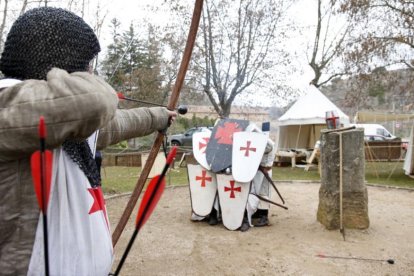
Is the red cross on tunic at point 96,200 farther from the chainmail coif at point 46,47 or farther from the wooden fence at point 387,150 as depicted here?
the wooden fence at point 387,150

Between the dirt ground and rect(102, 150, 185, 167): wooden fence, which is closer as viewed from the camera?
the dirt ground

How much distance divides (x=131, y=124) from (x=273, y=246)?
283cm

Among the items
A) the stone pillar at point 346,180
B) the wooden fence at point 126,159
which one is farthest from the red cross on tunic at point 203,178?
the wooden fence at point 126,159

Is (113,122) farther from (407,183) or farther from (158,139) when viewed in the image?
(407,183)

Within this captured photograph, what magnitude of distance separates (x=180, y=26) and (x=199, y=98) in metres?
4.02

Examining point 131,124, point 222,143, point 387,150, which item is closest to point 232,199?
point 222,143

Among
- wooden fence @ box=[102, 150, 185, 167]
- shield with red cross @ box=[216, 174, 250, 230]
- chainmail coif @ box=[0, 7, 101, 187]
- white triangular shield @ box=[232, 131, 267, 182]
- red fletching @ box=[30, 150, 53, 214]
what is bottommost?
wooden fence @ box=[102, 150, 185, 167]

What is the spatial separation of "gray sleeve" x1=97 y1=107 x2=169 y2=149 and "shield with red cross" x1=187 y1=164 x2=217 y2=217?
3063 millimetres

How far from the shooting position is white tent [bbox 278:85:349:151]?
10.9 metres

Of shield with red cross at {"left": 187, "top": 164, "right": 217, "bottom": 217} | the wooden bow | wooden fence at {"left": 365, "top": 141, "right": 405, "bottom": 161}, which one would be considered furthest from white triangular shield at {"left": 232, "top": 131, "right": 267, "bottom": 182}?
wooden fence at {"left": 365, "top": 141, "right": 405, "bottom": 161}

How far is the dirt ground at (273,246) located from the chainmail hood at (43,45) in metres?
2.56

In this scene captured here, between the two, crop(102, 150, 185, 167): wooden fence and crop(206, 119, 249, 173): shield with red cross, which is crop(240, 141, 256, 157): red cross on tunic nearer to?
crop(206, 119, 249, 173): shield with red cross

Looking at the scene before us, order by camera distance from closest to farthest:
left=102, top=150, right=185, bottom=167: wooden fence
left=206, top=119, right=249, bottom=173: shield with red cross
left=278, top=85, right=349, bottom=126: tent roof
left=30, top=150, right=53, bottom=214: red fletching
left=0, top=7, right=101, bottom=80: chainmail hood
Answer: left=30, top=150, right=53, bottom=214: red fletching, left=0, top=7, right=101, bottom=80: chainmail hood, left=206, top=119, right=249, bottom=173: shield with red cross, left=278, top=85, right=349, bottom=126: tent roof, left=102, top=150, right=185, bottom=167: wooden fence

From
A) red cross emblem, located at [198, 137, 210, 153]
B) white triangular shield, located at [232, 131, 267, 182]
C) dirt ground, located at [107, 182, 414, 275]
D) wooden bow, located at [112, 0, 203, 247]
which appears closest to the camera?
wooden bow, located at [112, 0, 203, 247]
